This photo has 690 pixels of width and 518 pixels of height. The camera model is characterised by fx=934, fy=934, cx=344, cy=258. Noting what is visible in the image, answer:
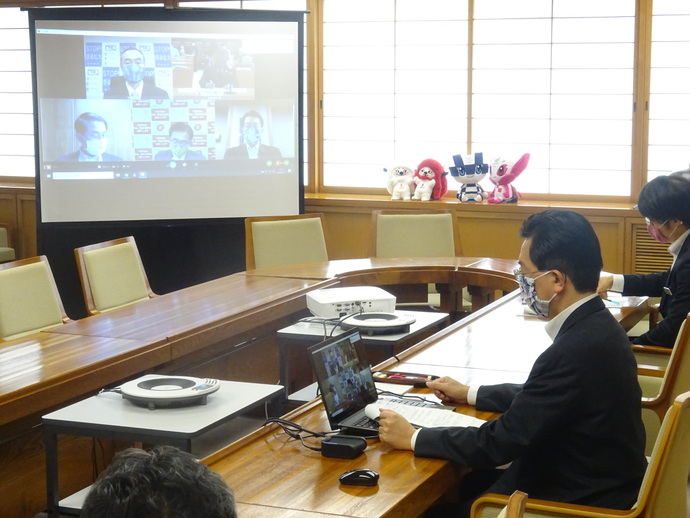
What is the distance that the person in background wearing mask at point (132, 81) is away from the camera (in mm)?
6125

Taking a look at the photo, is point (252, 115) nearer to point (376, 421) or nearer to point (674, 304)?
point (674, 304)

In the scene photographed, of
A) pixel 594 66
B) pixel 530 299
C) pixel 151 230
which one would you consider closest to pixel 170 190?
pixel 151 230

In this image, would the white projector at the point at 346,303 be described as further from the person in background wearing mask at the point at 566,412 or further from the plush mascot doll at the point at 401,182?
the plush mascot doll at the point at 401,182

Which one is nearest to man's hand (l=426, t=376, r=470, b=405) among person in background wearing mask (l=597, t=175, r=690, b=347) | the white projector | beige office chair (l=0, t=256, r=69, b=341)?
the white projector

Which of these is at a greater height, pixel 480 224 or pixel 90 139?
pixel 90 139

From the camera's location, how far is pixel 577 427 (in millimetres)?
2086

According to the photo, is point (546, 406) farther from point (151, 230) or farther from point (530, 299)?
point (151, 230)

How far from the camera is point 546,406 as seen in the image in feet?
6.75

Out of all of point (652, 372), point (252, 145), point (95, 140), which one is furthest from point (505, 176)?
point (652, 372)

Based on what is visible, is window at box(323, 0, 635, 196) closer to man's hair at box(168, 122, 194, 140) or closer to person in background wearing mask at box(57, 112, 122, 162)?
man's hair at box(168, 122, 194, 140)

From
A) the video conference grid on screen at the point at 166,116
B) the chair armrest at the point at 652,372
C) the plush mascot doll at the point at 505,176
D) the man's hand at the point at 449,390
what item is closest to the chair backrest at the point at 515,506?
the man's hand at the point at 449,390

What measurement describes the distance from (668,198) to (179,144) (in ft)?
11.8

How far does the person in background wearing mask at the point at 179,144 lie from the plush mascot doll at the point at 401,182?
1352mm

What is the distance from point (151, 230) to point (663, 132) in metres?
3.39
